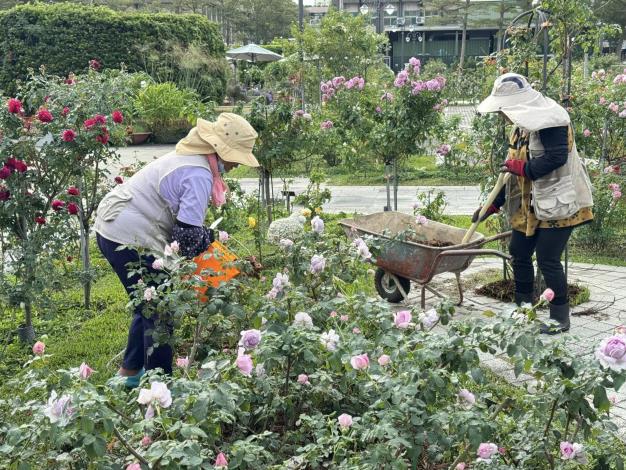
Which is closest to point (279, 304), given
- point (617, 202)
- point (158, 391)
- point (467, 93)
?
point (158, 391)

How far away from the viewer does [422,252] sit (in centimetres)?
484

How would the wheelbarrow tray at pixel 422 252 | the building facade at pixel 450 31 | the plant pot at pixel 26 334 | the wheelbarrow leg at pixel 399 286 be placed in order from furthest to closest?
the building facade at pixel 450 31, the wheelbarrow leg at pixel 399 286, the plant pot at pixel 26 334, the wheelbarrow tray at pixel 422 252

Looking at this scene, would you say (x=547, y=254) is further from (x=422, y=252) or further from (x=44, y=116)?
(x=44, y=116)

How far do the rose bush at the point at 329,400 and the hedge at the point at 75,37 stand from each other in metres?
19.9

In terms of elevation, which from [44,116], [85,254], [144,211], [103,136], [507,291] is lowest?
[507,291]

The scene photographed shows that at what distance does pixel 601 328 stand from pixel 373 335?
2.70 meters

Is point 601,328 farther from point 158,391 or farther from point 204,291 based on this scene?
point 158,391

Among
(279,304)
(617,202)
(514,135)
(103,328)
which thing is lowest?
(103,328)

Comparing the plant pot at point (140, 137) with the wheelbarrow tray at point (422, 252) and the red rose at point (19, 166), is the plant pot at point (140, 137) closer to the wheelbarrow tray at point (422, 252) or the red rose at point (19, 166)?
the wheelbarrow tray at point (422, 252)

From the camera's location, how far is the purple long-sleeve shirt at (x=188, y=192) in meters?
3.38

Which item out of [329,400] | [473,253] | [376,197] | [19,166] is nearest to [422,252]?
[473,253]

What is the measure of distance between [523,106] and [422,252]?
116 cm

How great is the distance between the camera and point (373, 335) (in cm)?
284

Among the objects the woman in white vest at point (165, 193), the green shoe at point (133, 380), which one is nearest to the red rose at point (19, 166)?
the woman in white vest at point (165, 193)
